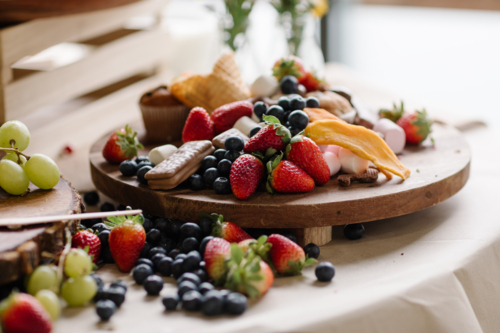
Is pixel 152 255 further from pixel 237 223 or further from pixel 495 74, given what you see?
pixel 495 74

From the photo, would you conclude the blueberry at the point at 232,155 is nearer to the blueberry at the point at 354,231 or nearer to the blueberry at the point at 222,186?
the blueberry at the point at 222,186

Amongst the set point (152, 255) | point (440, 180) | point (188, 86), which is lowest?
point (152, 255)

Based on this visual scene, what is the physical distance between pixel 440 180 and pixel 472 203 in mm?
287

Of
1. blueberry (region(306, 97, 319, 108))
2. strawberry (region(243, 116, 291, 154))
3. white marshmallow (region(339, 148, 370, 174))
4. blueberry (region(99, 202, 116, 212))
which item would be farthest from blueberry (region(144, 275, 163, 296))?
blueberry (region(306, 97, 319, 108))

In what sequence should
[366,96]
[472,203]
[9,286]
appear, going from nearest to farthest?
[9,286]
[472,203]
[366,96]

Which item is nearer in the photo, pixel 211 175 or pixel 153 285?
pixel 153 285

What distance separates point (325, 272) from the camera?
3.89ft

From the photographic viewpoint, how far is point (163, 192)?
1418 mm

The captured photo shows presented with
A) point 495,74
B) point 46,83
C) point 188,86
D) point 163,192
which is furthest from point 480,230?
point 495,74

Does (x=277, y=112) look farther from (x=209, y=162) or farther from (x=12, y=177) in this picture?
(x=12, y=177)

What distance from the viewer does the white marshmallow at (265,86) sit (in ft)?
6.12

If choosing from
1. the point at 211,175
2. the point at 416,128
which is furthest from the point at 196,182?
the point at 416,128

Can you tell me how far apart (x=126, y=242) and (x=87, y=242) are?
11cm

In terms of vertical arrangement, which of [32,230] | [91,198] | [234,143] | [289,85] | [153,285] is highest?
[289,85]
